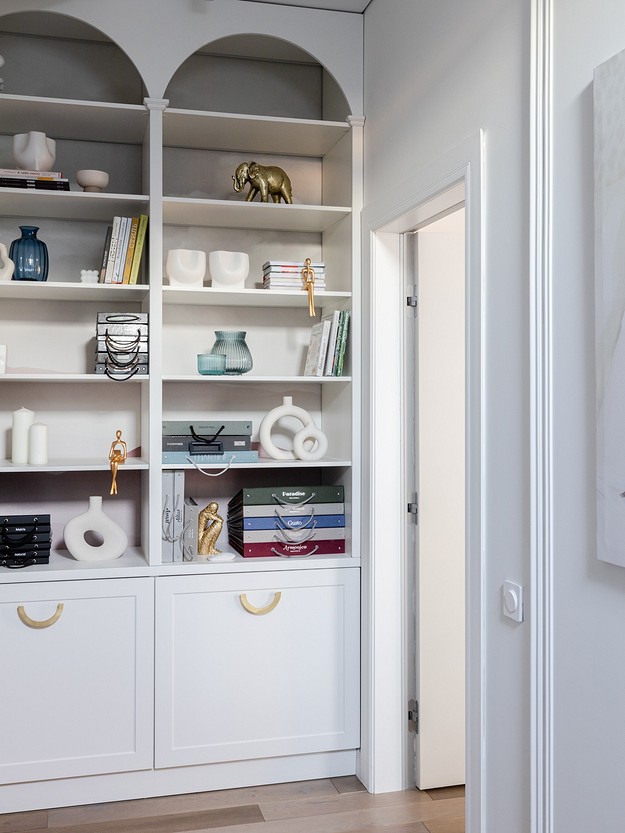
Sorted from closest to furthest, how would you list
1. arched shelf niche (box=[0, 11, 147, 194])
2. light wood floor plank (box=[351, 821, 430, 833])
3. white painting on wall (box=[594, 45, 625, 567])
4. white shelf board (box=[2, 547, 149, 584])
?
white painting on wall (box=[594, 45, 625, 567]) < light wood floor plank (box=[351, 821, 430, 833]) < white shelf board (box=[2, 547, 149, 584]) < arched shelf niche (box=[0, 11, 147, 194])

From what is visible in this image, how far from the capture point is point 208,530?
122 inches

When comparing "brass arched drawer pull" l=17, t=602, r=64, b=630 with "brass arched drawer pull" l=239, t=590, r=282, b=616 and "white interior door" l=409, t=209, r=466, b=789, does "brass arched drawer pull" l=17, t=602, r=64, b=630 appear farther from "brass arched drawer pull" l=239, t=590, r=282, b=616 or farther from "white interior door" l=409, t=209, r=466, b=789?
"white interior door" l=409, t=209, r=466, b=789

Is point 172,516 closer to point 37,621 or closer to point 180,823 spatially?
point 37,621

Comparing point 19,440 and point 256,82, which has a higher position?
point 256,82

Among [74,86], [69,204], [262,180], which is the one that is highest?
[74,86]

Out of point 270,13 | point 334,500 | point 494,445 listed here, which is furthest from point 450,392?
point 270,13

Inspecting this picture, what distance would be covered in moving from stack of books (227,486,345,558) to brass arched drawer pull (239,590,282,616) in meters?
0.16

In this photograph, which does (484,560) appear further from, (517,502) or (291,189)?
(291,189)

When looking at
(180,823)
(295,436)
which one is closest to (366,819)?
(180,823)

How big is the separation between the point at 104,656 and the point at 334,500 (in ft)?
3.30

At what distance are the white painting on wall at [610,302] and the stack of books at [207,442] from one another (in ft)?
5.68

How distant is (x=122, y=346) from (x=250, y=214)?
2.37 ft

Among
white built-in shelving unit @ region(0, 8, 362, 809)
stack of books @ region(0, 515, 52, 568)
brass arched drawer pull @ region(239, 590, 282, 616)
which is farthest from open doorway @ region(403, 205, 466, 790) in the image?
stack of books @ region(0, 515, 52, 568)

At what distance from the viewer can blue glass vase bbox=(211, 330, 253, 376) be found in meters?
3.17
